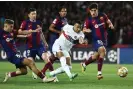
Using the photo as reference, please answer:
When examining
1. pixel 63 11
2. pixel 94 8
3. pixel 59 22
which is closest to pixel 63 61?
pixel 94 8

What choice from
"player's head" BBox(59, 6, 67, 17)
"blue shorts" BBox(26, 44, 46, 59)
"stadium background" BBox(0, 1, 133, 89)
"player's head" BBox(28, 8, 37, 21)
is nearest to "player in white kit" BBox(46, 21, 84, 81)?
"blue shorts" BBox(26, 44, 46, 59)

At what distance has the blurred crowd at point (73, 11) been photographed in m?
28.2

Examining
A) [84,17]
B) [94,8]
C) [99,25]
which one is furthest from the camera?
[84,17]

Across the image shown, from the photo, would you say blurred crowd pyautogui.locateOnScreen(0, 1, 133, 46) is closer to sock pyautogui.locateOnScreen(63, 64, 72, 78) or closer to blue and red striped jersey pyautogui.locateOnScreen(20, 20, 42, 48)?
blue and red striped jersey pyautogui.locateOnScreen(20, 20, 42, 48)

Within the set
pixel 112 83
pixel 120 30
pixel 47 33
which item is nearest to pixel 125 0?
pixel 120 30

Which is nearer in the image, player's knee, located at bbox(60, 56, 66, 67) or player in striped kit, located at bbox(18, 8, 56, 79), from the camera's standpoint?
player's knee, located at bbox(60, 56, 66, 67)

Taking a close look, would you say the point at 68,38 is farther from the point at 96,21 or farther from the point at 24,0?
the point at 24,0

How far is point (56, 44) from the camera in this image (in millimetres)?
15172

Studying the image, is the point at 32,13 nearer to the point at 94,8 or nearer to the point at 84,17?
the point at 94,8

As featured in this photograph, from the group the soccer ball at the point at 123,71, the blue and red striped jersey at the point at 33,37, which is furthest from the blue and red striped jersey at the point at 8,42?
the soccer ball at the point at 123,71

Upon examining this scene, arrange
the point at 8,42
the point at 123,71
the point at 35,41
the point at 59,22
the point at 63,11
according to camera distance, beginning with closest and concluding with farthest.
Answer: the point at 8,42 < the point at 123,71 < the point at 35,41 < the point at 63,11 < the point at 59,22

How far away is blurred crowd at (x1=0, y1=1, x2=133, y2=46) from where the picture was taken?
28203 millimetres

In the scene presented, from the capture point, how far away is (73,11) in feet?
94.5

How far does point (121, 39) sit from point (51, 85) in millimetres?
14760
